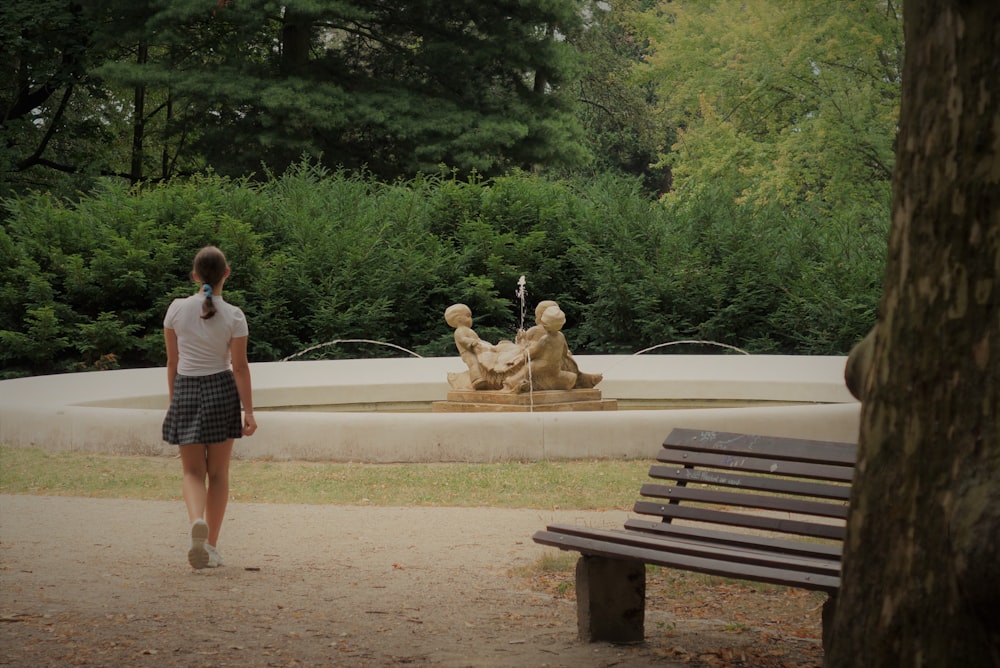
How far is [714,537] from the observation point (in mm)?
4852

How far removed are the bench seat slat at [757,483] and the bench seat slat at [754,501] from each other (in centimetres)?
4

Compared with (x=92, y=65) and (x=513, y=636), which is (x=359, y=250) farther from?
(x=513, y=636)

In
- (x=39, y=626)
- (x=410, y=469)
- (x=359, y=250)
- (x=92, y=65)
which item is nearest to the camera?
(x=39, y=626)

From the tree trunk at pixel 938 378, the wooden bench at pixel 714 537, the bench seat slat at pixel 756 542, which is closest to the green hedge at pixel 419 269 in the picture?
the wooden bench at pixel 714 537

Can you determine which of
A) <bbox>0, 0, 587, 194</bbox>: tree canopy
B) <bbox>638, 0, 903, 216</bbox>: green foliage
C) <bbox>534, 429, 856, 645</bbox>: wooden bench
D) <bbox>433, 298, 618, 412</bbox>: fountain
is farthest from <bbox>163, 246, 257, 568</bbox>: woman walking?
<bbox>638, 0, 903, 216</bbox>: green foliage

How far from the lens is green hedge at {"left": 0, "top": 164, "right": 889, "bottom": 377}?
17078 mm

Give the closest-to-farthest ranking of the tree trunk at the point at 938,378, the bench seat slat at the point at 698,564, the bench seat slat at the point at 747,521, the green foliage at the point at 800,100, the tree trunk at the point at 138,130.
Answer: the tree trunk at the point at 938,378 → the bench seat slat at the point at 698,564 → the bench seat slat at the point at 747,521 → the green foliage at the point at 800,100 → the tree trunk at the point at 138,130

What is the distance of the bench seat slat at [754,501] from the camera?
485 cm

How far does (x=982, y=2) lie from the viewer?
2.99 m

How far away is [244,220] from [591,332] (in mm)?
5422

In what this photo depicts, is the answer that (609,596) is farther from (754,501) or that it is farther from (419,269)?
(419,269)

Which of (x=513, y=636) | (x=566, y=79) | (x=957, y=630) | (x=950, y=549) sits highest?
(x=566, y=79)

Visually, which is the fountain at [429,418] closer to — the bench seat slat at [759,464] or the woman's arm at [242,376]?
the woman's arm at [242,376]

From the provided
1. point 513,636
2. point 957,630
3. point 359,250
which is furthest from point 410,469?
point 359,250
